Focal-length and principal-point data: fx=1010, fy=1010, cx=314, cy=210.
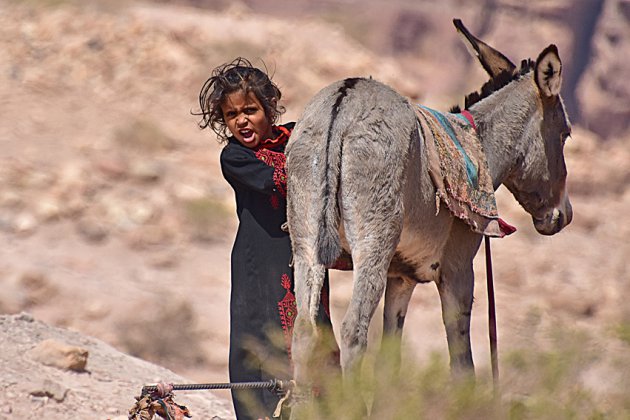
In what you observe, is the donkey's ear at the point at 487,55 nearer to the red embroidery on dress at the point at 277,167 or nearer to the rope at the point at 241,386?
the red embroidery on dress at the point at 277,167

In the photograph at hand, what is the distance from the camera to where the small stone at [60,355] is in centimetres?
549

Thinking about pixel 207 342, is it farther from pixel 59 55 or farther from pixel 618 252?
pixel 59 55

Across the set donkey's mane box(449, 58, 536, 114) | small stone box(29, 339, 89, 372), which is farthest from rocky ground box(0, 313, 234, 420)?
donkey's mane box(449, 58, 536, 114)

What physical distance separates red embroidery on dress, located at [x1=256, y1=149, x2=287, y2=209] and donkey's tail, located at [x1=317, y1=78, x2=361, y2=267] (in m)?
0.30

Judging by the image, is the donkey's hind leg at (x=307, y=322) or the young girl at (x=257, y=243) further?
the young girl at (x=257, y=243)

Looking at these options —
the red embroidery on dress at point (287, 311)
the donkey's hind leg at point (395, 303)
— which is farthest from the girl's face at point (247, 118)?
the donkey's hind leg at point (395, 303)

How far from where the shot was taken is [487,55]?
4.90 m

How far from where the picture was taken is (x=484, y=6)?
22.8 m

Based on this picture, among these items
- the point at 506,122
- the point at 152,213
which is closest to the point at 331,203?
the point at 506,122

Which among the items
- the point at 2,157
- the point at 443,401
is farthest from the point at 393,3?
the point at 443,401

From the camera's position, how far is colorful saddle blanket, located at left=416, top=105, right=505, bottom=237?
150 inches

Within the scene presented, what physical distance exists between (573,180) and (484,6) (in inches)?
286

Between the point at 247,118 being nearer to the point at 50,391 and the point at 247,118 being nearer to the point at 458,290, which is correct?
the point at 458,290

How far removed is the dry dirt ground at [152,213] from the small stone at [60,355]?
78 mm
